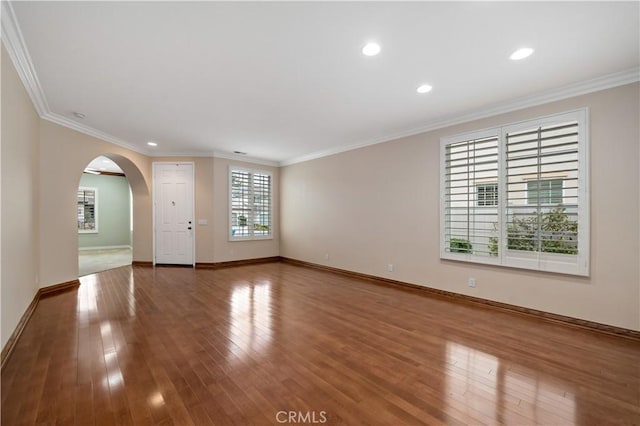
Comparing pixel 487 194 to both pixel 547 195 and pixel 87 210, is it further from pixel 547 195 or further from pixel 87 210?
pixel 87 210

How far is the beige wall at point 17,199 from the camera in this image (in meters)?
2.42

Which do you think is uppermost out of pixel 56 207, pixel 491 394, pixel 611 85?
pixel 611 85

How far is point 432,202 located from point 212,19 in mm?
3776

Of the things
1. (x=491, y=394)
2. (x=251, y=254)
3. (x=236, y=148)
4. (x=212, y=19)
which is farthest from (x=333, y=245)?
(x=212, y=19)

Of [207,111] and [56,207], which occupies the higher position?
[207,111]

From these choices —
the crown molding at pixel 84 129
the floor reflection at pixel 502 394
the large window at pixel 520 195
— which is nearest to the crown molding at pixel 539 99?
the large window at pixel 520 195

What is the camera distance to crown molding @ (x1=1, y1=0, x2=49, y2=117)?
2.04 meters

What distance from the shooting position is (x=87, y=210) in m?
9.36

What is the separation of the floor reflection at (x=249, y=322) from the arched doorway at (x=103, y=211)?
6.69 m

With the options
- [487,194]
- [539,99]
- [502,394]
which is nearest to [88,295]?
[502,394]

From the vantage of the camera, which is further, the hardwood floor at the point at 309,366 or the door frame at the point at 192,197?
the door frame at the point at 192,197

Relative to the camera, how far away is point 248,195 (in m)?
7.11

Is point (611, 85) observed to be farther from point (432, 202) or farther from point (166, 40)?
point (166, 40)
